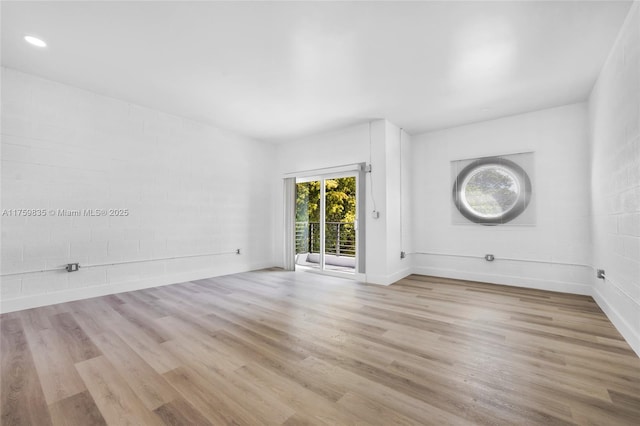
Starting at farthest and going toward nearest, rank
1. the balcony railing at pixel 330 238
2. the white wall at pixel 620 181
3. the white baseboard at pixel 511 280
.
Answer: the balcony railing at pixel 330 238 < the white baseboard at pixel 511 280 < the white wall at pixel 620 181

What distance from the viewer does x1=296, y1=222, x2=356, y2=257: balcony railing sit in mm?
5754

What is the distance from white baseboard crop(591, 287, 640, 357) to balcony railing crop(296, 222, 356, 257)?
3.67m

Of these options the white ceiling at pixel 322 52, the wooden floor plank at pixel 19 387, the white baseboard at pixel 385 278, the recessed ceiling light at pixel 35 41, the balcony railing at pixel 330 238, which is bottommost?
the wooden floor plank at pixel 19 387

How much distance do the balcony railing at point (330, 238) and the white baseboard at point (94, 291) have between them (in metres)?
A: 1.88

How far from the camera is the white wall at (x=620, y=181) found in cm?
221

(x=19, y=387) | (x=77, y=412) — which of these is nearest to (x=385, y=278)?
(x=77, y=412)

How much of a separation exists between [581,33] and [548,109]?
2081mm

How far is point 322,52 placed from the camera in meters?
2.80

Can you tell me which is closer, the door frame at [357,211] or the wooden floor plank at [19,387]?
the wooden floor plank at [19,387]

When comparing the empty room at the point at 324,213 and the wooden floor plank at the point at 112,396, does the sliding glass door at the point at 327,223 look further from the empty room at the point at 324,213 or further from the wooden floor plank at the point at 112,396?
the wooden floor plank at the point at 112,396

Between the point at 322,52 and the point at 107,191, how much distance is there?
11.7ft

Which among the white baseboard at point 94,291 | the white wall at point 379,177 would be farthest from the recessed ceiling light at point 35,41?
the white wall at point 379,177

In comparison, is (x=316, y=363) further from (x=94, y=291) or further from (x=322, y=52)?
(x=94, y=291)

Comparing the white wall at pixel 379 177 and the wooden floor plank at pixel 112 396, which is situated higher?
the white wall at pixel 379 177
